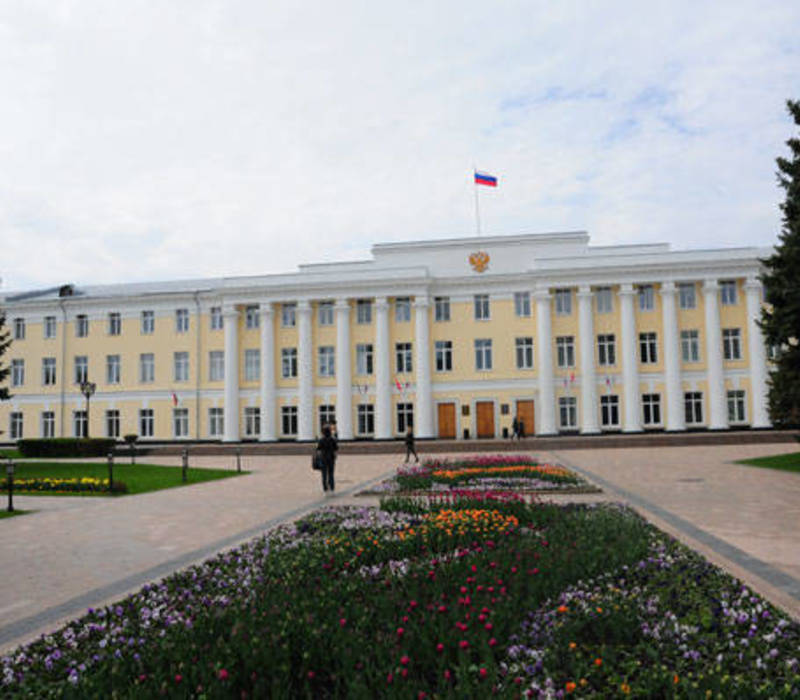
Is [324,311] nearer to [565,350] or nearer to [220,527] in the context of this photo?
[565,350]

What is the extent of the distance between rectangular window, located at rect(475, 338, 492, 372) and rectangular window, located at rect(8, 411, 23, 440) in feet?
116

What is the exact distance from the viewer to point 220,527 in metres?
12.6

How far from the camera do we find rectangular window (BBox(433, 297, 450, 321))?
47719 mm

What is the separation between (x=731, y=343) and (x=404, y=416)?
71.9ft

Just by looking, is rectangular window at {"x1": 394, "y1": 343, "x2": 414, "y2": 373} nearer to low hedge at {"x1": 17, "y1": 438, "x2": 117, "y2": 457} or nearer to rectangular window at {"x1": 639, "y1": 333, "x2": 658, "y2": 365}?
rectangular window at {"x1": 639, "y1": 333, "x2": 658, "y2": 365}

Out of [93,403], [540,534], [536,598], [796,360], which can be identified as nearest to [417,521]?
[540,534]

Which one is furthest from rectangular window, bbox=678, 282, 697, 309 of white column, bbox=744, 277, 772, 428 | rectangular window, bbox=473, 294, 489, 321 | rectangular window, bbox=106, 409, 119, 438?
rectangular window, bbox=106, 409, 119, 438

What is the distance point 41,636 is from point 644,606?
5511 millimetres

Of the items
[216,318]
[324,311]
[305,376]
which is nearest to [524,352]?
[324,311]

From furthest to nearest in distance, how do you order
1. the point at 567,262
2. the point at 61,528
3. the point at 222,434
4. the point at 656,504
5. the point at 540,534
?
the point at 222,434 → the point at 567,262 → the point at 656,504 → the point at 61,528 → the point at 540,534

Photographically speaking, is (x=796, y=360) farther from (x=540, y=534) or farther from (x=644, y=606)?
→ (x=644, y=606)

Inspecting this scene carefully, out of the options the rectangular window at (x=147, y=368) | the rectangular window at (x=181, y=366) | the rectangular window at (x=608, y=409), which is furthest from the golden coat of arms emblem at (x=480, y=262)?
the rectangular window at (x=147, y=368)

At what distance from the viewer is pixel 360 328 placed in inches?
1897

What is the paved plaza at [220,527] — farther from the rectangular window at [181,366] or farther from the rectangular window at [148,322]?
the rectangular window at [148,322]
